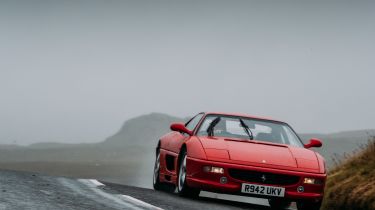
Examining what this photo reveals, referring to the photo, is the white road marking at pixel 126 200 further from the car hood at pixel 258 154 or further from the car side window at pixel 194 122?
the car side window at pixel 194 122

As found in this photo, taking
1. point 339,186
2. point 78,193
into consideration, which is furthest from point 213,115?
point 78,193

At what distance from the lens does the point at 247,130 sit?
12016 millimetres

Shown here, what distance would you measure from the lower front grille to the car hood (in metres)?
0.12

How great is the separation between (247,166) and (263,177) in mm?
261

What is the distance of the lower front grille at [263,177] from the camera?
10.6 m

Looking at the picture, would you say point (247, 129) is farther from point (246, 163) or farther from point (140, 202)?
point (140, 202)

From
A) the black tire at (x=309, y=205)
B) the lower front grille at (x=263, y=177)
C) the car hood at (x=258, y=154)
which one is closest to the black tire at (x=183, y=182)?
the car hood at (x=258, y=154)

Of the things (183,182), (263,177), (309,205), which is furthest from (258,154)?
(183,182)

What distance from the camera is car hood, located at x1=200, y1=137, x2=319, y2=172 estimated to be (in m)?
10.7

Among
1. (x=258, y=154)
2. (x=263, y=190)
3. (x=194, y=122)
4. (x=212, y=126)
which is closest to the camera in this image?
(x=263, y=190)

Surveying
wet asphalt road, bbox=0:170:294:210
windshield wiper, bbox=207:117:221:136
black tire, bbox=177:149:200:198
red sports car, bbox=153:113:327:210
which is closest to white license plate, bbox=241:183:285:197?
red sports car, bbox=153:113:327:210

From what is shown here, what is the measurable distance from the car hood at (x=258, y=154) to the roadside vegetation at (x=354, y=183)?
914mm

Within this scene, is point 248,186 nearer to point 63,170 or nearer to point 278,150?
point 278,150

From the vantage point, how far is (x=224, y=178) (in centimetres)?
1073
